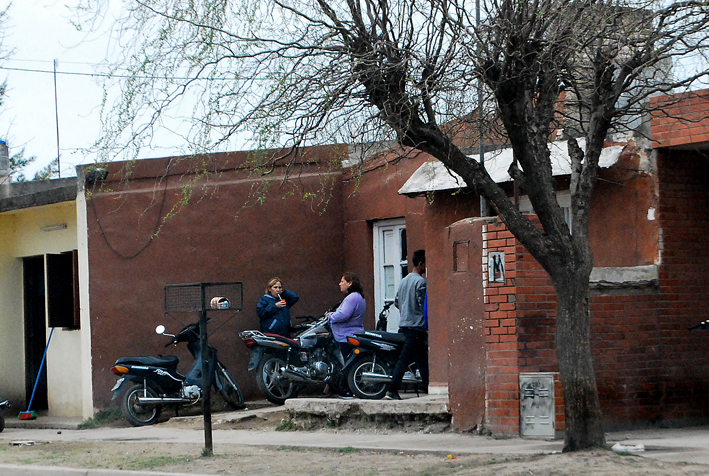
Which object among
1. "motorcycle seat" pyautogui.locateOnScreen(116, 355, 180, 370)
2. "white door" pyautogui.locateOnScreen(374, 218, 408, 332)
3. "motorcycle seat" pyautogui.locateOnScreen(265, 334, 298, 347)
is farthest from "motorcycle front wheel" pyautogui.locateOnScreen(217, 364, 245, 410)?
"white door" pyautogui.locateOnScreen(374, 218, 408, 332)

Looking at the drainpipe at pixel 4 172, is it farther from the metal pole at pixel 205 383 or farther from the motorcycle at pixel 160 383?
the metal pole at pixel 205 383

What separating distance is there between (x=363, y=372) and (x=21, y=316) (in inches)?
281

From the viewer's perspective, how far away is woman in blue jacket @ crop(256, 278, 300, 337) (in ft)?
45.1

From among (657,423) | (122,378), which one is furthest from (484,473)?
(122,378)

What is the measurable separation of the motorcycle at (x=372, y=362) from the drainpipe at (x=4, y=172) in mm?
8338

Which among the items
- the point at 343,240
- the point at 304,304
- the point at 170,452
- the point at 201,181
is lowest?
the point at 170,452

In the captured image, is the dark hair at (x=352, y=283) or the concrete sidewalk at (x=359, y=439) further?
the dark hair at (x=352, y=283)

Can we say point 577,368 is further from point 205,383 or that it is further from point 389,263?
point 389,263

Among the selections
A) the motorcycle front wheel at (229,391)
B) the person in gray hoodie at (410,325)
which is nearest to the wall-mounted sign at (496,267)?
the person in gray hoodie at (410,325)

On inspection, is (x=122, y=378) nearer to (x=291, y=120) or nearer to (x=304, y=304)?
(x=304, y=304)

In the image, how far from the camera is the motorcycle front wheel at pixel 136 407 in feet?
42.1

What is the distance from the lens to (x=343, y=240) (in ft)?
49.3

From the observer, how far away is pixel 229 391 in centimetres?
1337

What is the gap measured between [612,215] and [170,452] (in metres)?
5.38
